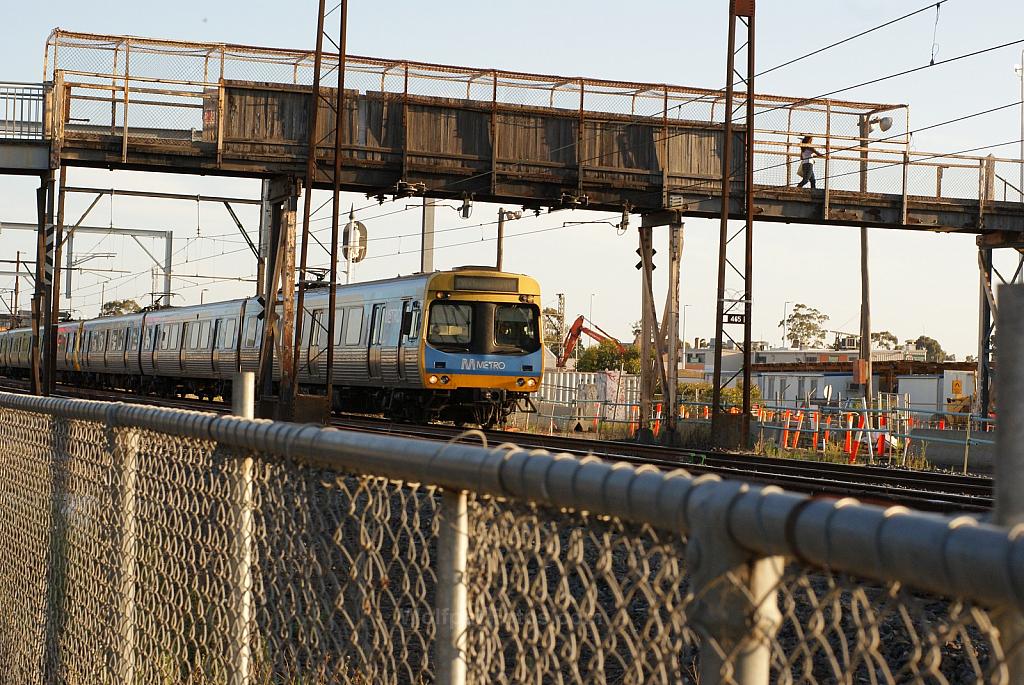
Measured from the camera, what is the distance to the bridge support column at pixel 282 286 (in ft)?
86.1

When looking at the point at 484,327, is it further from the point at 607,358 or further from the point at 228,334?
the point at 607,358

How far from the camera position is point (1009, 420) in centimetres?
151

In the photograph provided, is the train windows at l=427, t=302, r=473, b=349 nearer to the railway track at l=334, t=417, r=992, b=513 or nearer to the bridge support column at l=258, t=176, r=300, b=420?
the bridge support column at l=258, t=176, r=300, b=420

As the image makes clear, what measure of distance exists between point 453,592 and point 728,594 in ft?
3.19

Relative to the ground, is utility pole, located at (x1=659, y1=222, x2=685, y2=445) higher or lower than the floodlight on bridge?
lower

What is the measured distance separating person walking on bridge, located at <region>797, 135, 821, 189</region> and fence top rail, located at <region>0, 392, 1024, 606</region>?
86.0ft

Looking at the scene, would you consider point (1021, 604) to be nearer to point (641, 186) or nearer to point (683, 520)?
point (683, 520)

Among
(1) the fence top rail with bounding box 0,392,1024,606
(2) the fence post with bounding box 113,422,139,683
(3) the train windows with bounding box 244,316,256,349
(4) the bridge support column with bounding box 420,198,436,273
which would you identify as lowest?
(2) the fence post with bounding box 113,422,139,683

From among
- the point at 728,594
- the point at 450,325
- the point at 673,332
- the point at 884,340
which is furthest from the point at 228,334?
the point at 884,340

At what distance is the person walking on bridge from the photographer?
1104 inches

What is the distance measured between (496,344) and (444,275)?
192 cm

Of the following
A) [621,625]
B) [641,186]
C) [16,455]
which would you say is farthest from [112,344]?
[621,625]

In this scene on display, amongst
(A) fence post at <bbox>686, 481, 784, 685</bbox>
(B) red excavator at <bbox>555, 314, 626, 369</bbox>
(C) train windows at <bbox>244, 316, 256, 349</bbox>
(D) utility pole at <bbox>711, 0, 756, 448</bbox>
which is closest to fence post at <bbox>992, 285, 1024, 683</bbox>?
(A) fence post at <bbox>686, 481, 784, 685</bbox>

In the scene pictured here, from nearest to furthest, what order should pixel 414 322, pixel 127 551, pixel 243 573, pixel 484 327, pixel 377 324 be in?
pixel 243 573 < pixel 127 551 < pixel 414 322 < pixel 484 327 < pixel 377 324
